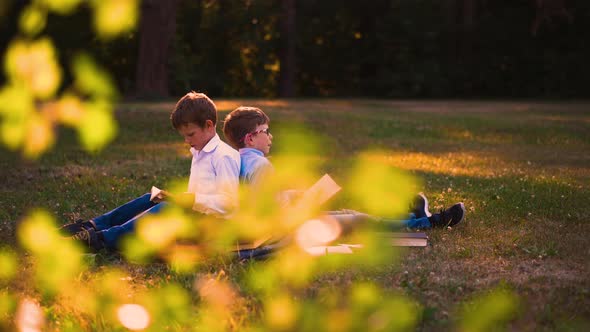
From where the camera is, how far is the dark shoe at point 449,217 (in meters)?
6.93

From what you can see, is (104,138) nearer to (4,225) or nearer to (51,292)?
(4,225)

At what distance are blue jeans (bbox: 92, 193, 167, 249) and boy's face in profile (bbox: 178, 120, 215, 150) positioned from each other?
558 millimetres

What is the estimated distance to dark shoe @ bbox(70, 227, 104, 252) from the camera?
6020 millimetres

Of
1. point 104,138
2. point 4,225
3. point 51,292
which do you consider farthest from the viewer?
point 104,138

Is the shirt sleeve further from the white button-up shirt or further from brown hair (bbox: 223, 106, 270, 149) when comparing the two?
brown hair (bbox: 223, 106, 270, 149)

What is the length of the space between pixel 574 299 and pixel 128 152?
10.1 metres

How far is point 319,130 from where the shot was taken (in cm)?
1780

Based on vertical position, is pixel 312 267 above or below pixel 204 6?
below

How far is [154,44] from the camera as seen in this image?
26547 millimetres

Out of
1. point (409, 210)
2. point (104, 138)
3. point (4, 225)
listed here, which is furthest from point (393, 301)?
point (104, 138)

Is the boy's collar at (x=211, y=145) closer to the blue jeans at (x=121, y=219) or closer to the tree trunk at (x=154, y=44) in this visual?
the blue jeans at (x=121, y=219)

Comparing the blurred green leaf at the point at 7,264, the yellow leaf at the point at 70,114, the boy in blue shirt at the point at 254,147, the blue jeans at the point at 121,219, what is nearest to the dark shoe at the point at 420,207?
the boy in blue shirt at the point at 254,147

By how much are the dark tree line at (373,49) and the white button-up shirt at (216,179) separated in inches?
1325

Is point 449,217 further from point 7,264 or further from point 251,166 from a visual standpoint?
point 7,264
